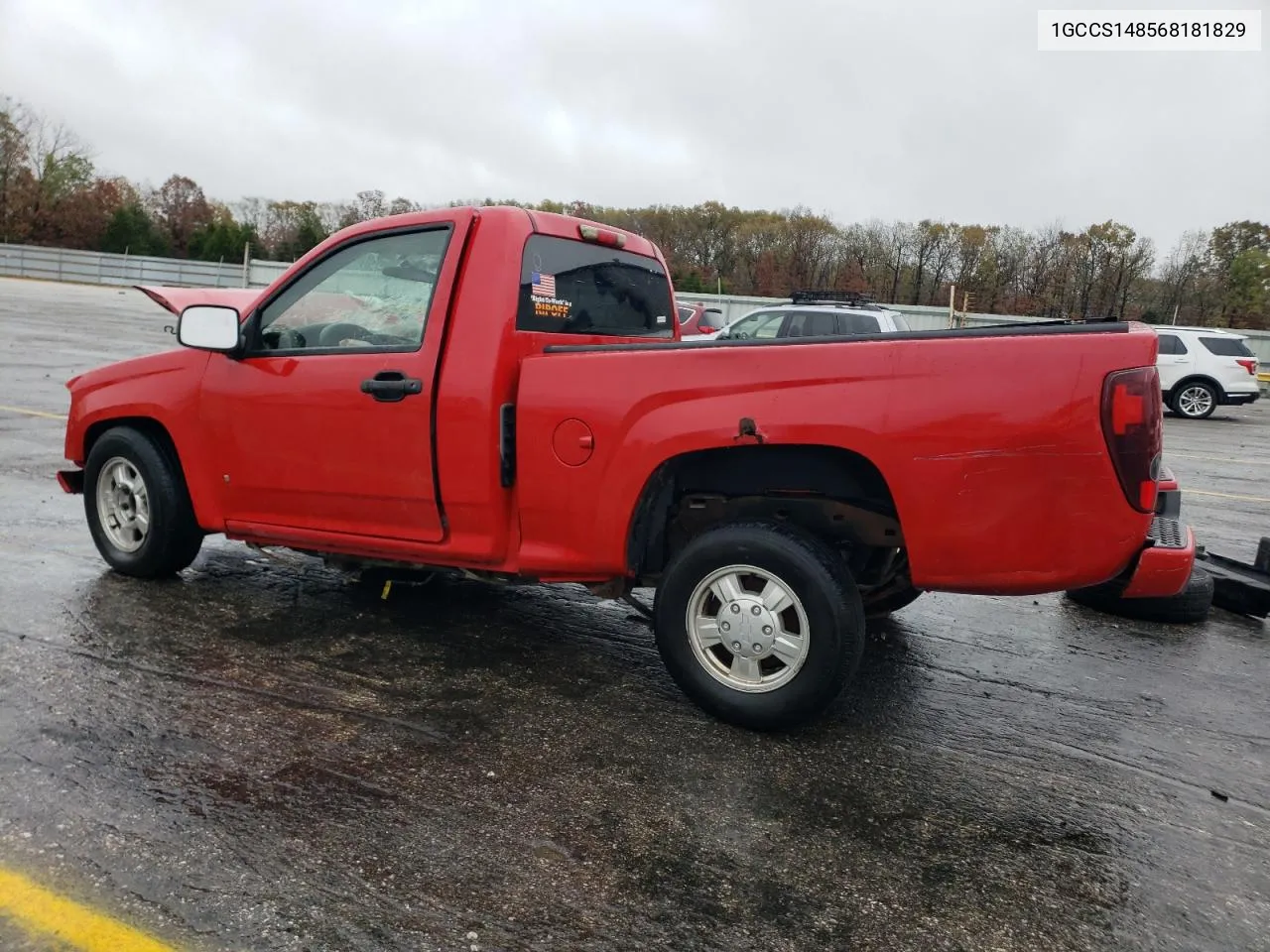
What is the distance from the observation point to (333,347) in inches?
168

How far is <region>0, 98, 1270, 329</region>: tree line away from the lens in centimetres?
4381

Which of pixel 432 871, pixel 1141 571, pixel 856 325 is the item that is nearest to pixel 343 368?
pixel 432 871

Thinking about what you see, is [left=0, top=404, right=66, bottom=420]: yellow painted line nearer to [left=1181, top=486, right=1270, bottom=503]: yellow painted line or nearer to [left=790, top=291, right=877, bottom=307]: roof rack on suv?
[left=790, top=291, right=877, bottom=307]: roof rack on suv

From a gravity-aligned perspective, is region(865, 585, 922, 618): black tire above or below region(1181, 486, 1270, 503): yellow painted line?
below

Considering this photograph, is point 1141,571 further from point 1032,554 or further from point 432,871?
point 432,871

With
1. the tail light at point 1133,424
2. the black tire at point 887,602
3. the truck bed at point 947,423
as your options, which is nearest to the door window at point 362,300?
the truck bed at point 947,423

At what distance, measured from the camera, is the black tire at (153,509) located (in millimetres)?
4793

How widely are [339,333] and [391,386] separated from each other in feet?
1.89

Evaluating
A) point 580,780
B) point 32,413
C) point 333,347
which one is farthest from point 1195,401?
point 32,413

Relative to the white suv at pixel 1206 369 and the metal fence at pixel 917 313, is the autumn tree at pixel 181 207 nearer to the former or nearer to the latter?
the metal fence at pixel 917 313

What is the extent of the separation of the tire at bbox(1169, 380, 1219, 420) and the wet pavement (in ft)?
52.8

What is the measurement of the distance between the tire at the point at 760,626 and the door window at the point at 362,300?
156 cm

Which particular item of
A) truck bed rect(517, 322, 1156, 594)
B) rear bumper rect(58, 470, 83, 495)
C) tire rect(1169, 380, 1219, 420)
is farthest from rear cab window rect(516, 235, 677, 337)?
tire rect(1169, 380, 1219, 420)

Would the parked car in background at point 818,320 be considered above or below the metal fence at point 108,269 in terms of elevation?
below
